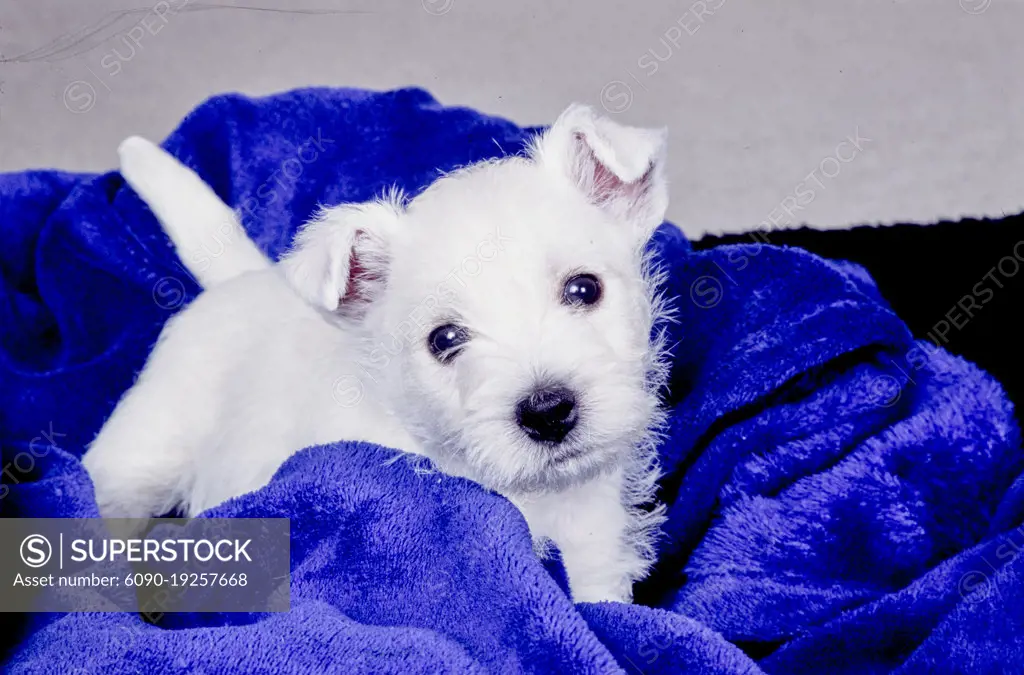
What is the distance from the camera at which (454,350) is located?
1.99 m

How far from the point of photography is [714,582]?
2.24m

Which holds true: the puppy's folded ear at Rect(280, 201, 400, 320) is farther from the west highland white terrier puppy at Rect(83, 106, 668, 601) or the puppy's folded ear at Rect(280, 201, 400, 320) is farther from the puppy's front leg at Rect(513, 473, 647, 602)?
the puppy's front leg at Rect(513, 473, 647, 602)

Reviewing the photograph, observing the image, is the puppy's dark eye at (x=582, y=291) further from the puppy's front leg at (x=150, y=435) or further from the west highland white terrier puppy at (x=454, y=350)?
the puppy's front leg at (x=150, y=435)

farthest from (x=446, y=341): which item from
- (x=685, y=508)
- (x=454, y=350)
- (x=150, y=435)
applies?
(x=150, y=435)

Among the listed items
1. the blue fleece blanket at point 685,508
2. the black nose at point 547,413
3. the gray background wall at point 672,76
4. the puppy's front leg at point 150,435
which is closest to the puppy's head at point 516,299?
the black nose at point 547,413

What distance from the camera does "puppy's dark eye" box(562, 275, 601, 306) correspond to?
2.02m

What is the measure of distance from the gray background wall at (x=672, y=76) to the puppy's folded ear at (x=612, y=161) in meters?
1.92

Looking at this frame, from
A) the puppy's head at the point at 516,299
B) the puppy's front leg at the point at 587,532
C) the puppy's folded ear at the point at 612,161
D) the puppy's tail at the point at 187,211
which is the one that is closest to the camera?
the puppy's head at the point at 516,299

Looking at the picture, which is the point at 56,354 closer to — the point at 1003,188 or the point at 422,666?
the point at 422,666

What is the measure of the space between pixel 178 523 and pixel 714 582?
1174 mm

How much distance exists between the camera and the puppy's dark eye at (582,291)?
6.62ft

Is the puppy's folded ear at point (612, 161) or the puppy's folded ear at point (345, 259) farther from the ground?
the puppy's folded ear at point (612, 161)

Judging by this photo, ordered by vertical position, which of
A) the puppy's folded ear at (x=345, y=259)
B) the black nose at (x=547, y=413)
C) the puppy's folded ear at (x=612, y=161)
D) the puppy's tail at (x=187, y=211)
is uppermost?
the puppy's folded ear at (x=612, y=161)

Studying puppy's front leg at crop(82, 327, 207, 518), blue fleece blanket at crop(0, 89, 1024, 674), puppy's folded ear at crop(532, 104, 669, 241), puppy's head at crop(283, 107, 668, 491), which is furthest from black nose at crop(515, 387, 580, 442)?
puppy's front leg at crop(82, 327, 207, 518)
